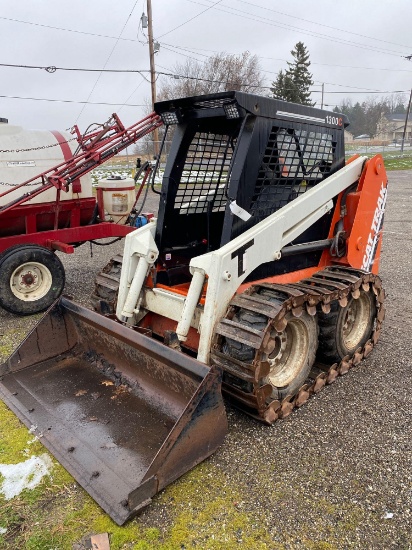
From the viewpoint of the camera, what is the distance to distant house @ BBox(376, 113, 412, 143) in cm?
8000

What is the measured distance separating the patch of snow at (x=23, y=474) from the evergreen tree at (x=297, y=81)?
4703cm

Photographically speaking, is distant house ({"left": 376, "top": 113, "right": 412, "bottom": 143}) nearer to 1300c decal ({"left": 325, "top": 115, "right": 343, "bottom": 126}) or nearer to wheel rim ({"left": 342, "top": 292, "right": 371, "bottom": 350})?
1300c decal ({"left": 325, "top": 115, "right": 343, "bottom": 126})

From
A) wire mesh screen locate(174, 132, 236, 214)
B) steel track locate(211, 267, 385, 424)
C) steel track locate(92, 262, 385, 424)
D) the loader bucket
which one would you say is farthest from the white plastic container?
steel track locate(211, 267, 385, 424)

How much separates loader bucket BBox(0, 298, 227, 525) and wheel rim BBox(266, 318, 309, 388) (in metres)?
0.74

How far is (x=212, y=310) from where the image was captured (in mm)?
3164

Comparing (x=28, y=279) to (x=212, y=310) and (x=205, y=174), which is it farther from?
(x=212, y=310)

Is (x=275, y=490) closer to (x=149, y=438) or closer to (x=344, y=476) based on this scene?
(x=344, y=476)

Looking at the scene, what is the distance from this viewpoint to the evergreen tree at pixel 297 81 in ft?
153

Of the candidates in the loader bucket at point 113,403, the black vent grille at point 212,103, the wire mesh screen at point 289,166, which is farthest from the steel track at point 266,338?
the black vent grille at point 212,103

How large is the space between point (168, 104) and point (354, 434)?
2878 mm

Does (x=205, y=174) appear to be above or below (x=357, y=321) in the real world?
above

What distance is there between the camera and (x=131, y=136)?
655 cm

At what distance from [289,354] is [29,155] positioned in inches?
183

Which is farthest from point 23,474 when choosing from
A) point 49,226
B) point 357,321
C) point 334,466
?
point 49,226
